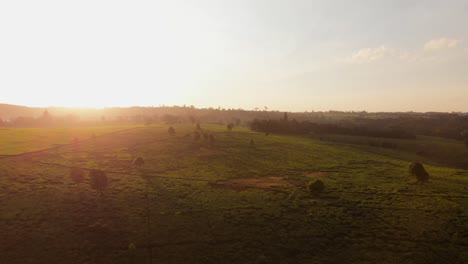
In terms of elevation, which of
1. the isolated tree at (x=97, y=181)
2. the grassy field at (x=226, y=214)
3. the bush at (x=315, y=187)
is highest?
the isolated tree at (x=97, y=181)

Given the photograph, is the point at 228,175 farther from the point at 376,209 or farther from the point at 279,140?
the point at 279,140

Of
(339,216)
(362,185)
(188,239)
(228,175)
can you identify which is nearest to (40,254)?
(188,239)

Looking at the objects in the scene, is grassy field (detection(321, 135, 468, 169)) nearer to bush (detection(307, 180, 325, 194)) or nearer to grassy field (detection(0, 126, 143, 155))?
bush (detection(307, 180, 325, 194))

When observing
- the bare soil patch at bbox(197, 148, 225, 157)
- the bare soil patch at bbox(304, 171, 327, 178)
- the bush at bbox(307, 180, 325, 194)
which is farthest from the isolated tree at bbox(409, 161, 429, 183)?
the bare soil patch at bbox(197, 148, 225, 157)

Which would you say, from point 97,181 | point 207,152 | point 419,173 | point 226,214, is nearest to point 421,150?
point 419,173

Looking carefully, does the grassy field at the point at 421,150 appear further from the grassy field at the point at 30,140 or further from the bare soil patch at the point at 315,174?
the grassy field at the point at 30,140

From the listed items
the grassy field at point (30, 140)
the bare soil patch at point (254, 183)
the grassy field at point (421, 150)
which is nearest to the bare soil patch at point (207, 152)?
the bare soil patch at point (254, 183)

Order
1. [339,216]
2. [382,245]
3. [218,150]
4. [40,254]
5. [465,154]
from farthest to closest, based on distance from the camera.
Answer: [465,154], [218,150], [339,216], [382,245], [40,254]
